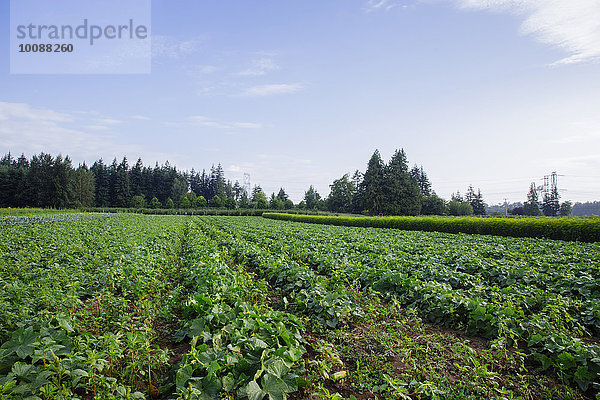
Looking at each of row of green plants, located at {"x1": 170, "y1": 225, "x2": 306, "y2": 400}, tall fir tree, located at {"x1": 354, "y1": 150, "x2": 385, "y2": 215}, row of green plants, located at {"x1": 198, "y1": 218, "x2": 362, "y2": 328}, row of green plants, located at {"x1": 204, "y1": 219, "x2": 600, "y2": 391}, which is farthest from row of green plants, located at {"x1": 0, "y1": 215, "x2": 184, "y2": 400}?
tall fir tree, located at {"x1": 354, "y1": 150, "x2": 385, "y2": 215}

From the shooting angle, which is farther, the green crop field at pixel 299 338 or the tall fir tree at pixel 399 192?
the tall fir tree at pixel 399 192

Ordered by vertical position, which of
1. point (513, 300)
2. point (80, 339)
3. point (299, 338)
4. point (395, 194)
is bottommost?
point (513, 300)

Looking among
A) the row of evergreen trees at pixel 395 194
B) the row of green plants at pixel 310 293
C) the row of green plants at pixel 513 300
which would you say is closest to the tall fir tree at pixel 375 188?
the row of evergreen trees at pixel 395 194

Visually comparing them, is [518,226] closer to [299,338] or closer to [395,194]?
[299,338]

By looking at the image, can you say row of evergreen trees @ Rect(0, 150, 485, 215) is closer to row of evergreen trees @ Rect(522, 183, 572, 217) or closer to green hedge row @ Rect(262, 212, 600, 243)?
row of evergreen trees @ Rect(522, 183, 572, 217)

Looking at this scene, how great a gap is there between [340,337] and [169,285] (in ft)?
14.0

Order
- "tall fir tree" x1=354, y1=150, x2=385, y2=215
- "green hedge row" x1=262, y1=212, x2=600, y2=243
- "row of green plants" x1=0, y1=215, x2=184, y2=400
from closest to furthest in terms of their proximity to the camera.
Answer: "row of green plants" x1=0, y1=215, x2=184, y2=400, "green hedge row" x1=262, y1=212, x2=600, y2=243, "tall fir tree" x1=354, y1=150, x2=385, y2=215

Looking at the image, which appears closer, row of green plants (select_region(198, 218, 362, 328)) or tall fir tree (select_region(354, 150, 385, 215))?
row of green plants (select_region(198, 218, 362, 328))

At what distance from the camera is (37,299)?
435 centimetres

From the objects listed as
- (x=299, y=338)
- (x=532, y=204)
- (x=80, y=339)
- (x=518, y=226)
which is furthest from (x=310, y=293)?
(x=532, y=204)

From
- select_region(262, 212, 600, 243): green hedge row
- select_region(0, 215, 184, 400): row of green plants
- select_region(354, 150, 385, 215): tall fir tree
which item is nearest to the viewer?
select_region(0, 215, 184, 400): row of green plants

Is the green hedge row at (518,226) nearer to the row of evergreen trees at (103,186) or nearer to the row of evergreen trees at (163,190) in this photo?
the row of evergreen trees at (163,190)

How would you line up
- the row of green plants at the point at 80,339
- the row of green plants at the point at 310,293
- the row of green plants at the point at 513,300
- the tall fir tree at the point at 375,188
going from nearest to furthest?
1. the row of green plants at the point at 80,339
2. the row of green plants at the point at 513,300
3. the row of green plants at the point at 310,293
4. the tall fir tree at the point at 375,188

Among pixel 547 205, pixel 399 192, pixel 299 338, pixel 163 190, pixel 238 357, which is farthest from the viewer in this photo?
pixel 163 190
